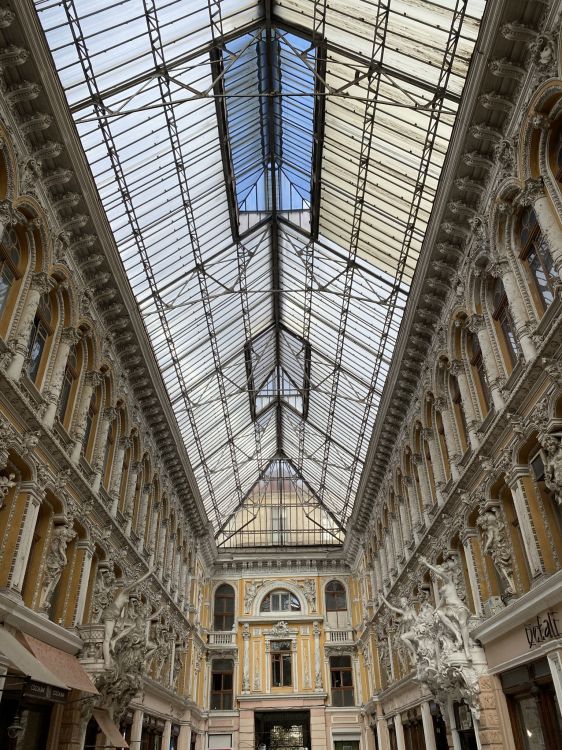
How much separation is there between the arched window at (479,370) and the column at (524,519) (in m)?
2.85

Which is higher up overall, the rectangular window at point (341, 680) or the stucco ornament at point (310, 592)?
the stucco ornament at point (310, 592)

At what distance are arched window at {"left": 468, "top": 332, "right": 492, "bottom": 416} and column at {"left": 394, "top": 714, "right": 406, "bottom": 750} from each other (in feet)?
55.5

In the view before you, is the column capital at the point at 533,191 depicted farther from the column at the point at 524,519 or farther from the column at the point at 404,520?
the column at the point at 404,520

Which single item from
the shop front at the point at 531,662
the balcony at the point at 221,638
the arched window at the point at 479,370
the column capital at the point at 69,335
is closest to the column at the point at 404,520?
the shop front at the point at 531,662

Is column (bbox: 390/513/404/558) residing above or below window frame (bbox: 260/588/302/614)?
below

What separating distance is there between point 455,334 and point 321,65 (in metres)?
8.79

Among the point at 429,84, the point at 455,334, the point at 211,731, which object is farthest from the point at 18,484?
the point at 211,731

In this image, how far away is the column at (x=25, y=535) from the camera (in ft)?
39.5

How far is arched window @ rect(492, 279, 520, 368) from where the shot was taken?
555 inches

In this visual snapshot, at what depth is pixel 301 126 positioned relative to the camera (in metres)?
20.2

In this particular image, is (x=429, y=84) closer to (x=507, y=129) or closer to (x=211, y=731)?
(x=507, y=129)

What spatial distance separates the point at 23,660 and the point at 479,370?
12470 millimetres

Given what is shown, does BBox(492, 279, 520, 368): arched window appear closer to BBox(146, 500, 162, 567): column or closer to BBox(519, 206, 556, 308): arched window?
BBox(519, 206, 556, 308): arched window

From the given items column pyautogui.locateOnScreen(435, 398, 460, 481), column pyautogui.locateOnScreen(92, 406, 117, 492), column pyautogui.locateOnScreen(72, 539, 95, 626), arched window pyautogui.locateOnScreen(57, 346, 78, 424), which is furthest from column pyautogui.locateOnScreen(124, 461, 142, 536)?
column pyautogui.locateOnScreen(435, 398, 460, 481)
